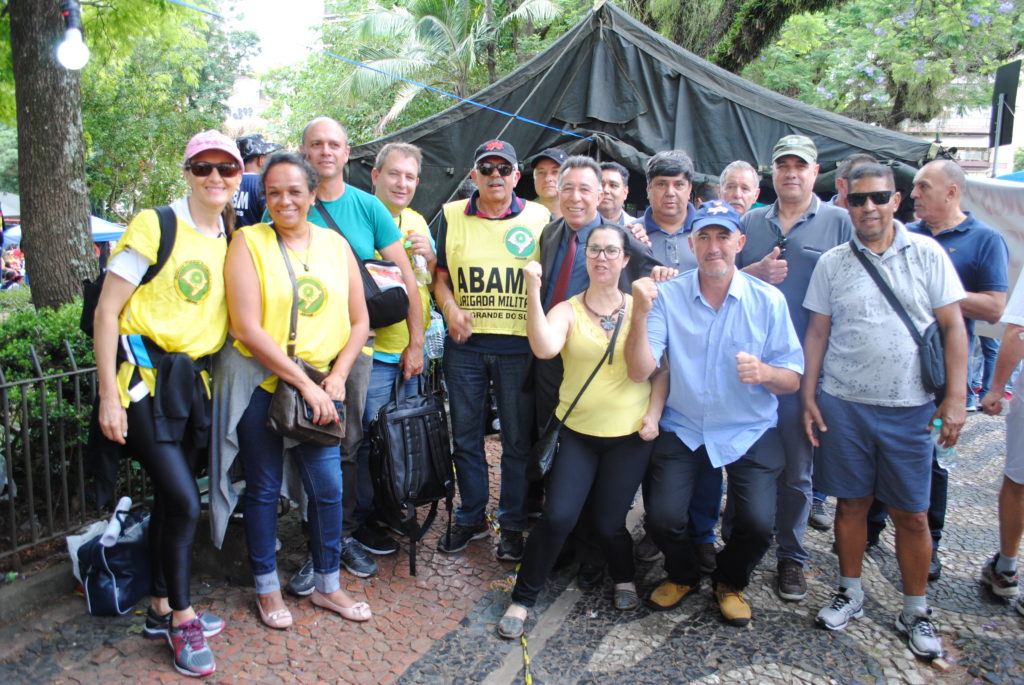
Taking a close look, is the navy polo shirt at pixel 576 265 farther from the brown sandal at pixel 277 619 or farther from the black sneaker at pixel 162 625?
the black sneaker at pixel 162 625

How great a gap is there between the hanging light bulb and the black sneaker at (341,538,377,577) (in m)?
3.90

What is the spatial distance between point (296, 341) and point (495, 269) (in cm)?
115

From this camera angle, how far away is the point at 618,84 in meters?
7.59

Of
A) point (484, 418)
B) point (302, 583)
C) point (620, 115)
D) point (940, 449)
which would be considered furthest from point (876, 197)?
point (620, 115)

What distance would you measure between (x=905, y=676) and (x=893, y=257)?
1.78m

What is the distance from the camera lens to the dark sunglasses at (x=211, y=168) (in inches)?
114

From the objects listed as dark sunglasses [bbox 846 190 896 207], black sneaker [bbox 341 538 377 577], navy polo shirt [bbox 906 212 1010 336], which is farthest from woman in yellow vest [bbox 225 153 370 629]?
navy polo shirt [bbox 906 212 1010 336]

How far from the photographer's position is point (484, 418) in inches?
157

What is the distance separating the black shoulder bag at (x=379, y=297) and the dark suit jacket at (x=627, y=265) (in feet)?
2.40

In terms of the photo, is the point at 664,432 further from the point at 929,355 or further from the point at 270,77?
the point at 270,77

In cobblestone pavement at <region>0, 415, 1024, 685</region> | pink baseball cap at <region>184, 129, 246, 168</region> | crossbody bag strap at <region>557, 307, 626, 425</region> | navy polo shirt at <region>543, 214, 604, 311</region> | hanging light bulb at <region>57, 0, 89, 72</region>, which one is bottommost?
cobblestone pavement at <region>0, 415, 1024, 685</region>

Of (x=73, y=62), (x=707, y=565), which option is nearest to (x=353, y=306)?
(x=707, y=565)

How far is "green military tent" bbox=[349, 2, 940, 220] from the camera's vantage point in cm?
720

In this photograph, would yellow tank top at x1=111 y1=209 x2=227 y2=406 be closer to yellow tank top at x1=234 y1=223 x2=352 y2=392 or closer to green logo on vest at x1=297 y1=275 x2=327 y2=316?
yellow tank top at x1=234 y1=223 x2=352 y2=392
